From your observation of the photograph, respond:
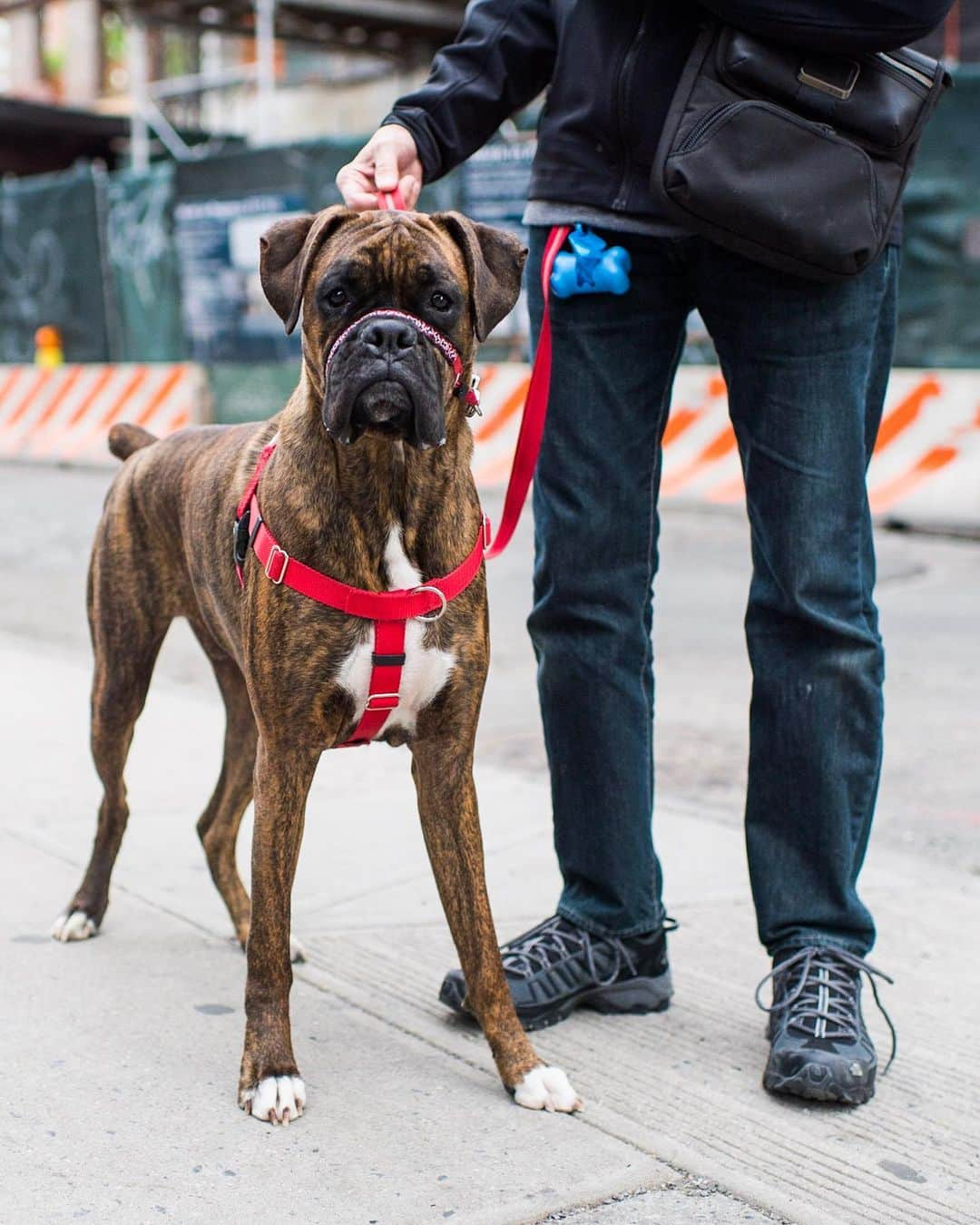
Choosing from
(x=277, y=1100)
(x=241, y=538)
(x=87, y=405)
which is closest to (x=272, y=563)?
(x=241, y=538)

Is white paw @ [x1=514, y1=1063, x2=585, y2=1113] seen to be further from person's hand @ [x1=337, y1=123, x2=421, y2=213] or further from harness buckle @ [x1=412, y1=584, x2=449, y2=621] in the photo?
person's hand @ [x1=337, y1=123, x2=421, y2=213]

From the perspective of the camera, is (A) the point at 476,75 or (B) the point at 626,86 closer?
(B) the point at 626,86

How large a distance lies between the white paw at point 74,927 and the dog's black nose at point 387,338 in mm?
1563

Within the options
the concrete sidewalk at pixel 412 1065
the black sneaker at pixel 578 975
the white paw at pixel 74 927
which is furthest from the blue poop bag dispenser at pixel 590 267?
the white paw at pixel 74 927

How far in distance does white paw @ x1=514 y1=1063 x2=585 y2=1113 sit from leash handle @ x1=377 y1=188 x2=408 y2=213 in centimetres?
149

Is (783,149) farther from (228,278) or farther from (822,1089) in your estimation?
(228,278)

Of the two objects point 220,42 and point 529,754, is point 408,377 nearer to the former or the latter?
point 529,754

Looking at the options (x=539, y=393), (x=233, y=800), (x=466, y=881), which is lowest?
(x=233, y=800)

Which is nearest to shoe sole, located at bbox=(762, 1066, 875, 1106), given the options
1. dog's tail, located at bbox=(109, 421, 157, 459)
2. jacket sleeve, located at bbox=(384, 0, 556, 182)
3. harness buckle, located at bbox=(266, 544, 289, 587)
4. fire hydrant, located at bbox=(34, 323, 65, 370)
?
harness buckle, located at bbox=(266, 544, 289, 587)

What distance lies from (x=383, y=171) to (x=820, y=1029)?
5.47ft

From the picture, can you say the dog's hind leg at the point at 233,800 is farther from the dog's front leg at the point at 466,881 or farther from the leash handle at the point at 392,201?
the leash handle at the point at 392,201

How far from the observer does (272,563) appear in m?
2.57

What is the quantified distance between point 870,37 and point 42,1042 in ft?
7.23

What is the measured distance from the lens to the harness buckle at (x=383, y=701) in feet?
8.48
